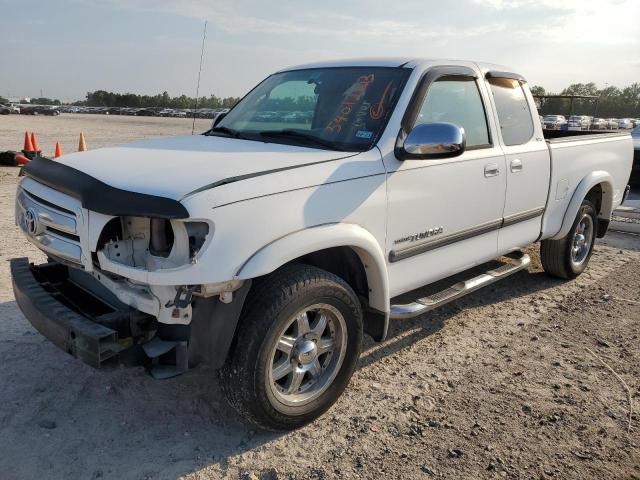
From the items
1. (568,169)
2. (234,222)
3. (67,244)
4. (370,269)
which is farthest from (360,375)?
(568,169)

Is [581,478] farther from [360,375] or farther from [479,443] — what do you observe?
[360,375]

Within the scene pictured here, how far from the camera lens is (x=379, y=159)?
3229 millimetres

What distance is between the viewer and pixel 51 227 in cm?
293

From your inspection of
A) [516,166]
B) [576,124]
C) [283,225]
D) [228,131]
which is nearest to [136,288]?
[283,225]

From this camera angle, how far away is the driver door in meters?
3.41

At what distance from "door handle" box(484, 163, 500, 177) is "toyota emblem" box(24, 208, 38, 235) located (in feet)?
9.61

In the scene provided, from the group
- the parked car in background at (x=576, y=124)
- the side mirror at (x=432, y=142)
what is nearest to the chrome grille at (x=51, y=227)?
the side mirror at (x=432, y=142)

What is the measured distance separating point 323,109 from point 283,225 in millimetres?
1256

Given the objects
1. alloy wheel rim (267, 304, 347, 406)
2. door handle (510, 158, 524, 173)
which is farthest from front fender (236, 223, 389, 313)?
door handle (510, 158, 524, 173)

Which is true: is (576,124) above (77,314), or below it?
above

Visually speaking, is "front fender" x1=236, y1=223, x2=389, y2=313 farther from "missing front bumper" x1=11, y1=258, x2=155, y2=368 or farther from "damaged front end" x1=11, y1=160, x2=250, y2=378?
"missing front bumper" x1=11, y1=258, x2=155, y2=368

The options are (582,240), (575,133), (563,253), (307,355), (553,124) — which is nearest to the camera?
(307,355)

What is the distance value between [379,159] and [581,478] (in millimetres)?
1958

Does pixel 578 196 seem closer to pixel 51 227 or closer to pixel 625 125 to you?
pixel 51 227
